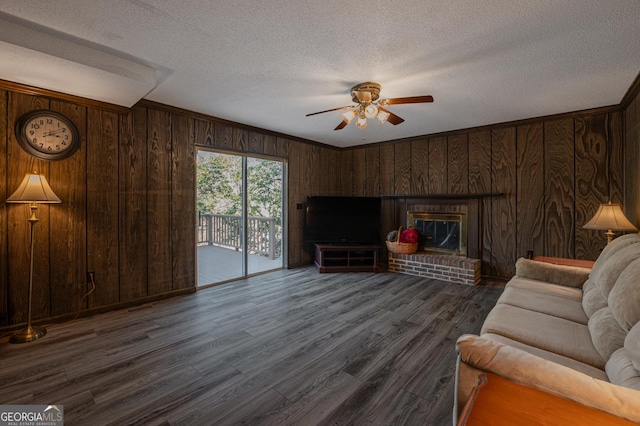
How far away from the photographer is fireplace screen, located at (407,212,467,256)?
15.4ft

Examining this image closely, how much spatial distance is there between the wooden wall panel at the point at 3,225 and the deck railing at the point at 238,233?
272 cm

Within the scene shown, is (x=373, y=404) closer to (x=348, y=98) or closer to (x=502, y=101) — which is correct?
(x=348, y=98)

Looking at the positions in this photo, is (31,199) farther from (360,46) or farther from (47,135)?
(360,46)

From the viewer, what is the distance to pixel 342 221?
5215 millimetres

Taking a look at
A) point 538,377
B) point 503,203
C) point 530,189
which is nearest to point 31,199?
point 538,377

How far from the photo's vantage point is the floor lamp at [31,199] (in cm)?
244

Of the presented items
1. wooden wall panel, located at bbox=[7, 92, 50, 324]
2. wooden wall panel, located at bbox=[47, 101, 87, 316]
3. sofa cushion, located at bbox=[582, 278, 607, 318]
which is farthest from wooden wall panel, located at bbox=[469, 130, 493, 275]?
wooden wall panel, located at bbox=[7, 92, 50, 324]

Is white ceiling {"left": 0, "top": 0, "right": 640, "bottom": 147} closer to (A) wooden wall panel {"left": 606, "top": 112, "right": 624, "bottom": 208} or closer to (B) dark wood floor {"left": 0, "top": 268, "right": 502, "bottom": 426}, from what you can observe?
(A) wooden wall panel {"left": 606, "top": 112, "right": 624, "bottom": 208}

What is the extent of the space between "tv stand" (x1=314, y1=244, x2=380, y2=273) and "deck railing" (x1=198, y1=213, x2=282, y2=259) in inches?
35.6

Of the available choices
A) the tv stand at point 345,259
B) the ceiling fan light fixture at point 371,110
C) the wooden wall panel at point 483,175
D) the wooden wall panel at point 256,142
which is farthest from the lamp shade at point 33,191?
the wooden wall panel at point 483,175

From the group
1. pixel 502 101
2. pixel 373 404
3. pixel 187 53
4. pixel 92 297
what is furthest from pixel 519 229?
pixel 92 297

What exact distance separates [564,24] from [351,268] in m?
3.94

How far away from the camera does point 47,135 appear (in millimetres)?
2762

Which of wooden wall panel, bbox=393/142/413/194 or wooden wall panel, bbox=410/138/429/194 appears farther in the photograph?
wooden wall panel, bbox=393/142/413/194
